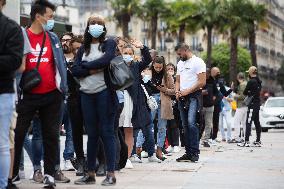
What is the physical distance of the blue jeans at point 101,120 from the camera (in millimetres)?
9203

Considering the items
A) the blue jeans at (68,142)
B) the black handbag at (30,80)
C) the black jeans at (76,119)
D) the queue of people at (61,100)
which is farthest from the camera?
the blue jeans at (68,142)

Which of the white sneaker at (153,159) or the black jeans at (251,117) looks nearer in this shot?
the white sneaker at (153,159)

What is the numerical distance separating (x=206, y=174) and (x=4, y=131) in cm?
→ 402

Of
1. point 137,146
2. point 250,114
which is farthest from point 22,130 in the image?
point 250,114

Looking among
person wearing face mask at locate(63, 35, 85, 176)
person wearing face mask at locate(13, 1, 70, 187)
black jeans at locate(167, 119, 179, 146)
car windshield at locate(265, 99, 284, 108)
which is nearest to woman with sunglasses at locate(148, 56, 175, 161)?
black jeans at locate(167, 119, 179, 146)

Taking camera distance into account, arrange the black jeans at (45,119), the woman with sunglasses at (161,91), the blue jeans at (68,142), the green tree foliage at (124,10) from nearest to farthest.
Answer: the black jeans at (45,119) < the blue jeans at (68,142) < the woman with sunglasses at (161,91) < the green tree foliage at (124,10)

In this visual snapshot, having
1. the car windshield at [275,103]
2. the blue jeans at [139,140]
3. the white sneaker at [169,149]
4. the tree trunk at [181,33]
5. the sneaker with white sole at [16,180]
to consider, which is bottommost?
the white sneaker at [169,149]

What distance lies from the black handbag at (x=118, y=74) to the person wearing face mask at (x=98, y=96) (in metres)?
0.06

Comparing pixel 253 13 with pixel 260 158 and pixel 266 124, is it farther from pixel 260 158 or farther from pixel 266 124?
pixel 260 158

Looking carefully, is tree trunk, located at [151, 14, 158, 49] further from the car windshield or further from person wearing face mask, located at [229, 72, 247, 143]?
person wearing face mask, located at [229, 72, 247, 143]

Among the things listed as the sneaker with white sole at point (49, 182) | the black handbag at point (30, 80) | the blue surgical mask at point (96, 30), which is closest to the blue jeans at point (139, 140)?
the blue surgical mask at point (96, 30)

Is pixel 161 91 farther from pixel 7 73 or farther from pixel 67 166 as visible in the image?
pixel 7 73

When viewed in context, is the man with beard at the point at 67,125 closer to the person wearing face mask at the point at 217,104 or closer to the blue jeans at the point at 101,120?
the blue jeans at the point at 101,120

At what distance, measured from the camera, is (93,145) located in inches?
366
